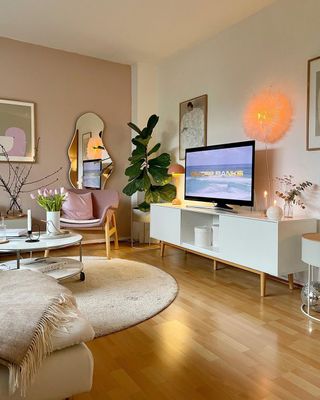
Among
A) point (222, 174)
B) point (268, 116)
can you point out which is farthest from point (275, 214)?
point (268, 116)

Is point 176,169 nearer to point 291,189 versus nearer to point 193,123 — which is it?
point 193,123

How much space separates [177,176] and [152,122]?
83 cm

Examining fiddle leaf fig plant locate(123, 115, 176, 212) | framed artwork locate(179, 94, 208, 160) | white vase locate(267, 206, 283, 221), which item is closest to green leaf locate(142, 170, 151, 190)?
fiddle leaf fig plant locate(123, 115, 176, 212)

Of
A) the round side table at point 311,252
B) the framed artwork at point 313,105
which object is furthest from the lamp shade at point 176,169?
the round side table at point 311,252

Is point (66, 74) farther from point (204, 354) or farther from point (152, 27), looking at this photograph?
point (204, 354)

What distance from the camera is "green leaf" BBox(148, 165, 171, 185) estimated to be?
15.2ft

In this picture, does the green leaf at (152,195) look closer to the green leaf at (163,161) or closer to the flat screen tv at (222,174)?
the green leaf at (163,161)

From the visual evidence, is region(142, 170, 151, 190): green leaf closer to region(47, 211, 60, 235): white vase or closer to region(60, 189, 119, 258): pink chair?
region(60, 189, 119, 258): pink chair

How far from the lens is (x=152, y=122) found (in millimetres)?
4777

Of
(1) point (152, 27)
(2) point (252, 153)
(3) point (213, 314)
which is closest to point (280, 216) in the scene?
(2) point (252, 153)

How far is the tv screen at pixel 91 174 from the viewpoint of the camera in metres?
5.01

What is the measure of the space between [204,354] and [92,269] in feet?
6.24

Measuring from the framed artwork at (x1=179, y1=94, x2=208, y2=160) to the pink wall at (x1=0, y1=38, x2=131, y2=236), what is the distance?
103cm

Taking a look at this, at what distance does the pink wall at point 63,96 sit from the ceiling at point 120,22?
0.20 m
